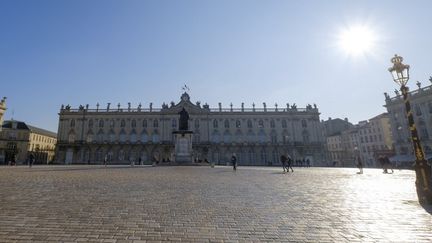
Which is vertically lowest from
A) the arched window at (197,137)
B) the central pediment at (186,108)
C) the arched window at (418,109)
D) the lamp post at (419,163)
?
the lamp post at (419,163)

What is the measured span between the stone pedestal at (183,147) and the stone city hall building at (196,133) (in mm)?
27567

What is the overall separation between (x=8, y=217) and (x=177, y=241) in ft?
12.1

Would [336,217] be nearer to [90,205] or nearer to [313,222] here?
[313,222]

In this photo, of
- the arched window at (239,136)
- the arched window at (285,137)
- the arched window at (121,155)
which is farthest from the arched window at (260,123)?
the arched window at (121,155)

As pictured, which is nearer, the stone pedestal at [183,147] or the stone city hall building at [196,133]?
the stone pedestal at [183,147]

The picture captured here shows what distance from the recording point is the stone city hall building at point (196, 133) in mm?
61125

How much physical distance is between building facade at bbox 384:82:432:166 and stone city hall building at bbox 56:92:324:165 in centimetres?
→ 1691

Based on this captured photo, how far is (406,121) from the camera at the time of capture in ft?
159

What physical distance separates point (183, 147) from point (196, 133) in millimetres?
30102

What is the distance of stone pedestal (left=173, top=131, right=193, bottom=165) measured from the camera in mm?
33031

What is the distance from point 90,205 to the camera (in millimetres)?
6270

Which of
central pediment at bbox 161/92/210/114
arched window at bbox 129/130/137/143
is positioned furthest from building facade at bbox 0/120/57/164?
central pediment at bbox 161/92/210/114

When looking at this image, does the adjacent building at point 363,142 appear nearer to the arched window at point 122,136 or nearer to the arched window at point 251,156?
the arched window at point 251,156

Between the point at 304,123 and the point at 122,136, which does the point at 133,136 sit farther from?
the point at 304,123
